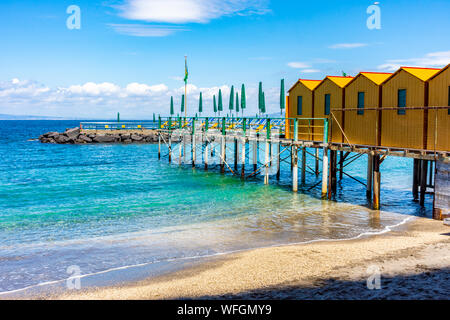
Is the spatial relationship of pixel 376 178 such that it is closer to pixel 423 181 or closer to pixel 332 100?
pixel 423 181

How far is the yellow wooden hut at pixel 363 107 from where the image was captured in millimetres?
18906

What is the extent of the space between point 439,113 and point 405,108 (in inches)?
49.1

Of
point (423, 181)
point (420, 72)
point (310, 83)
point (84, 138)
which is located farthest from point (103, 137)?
point (420, 72)

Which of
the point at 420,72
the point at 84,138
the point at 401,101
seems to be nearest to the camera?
the point at 420,72

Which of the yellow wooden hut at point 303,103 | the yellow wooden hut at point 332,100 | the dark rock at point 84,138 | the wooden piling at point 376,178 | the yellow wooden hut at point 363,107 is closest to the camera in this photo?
the wooden piling at point 376,178

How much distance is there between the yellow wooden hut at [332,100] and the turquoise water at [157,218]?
140 inches

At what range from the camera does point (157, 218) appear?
728 inches

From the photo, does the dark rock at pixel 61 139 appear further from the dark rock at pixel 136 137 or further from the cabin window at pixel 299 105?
the cabin window at pixel 299 105

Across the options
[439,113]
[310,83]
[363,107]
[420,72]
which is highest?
[310,83]

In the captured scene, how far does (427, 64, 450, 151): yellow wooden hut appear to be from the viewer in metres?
15.6

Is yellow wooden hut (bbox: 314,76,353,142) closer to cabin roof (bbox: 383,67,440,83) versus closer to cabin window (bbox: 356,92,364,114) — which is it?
cabin window (bbox: 356,92,364,114)

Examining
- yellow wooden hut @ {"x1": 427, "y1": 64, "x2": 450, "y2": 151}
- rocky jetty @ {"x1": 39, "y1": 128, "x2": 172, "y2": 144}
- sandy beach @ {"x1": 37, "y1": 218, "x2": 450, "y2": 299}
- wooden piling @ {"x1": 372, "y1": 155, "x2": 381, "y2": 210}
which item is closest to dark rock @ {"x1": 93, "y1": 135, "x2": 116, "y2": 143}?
rocky jetty @ {"x1": 39, "y1": 128, "x2": 172, "y2": 144}

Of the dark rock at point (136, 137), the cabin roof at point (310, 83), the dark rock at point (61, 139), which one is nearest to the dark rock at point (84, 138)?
the dark rock at point (61, 139)
